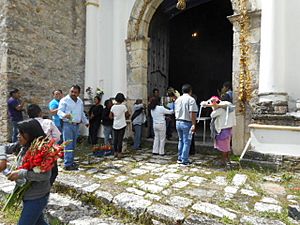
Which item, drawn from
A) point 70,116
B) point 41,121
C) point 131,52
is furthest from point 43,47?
point 41,121

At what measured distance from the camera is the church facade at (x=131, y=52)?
4.56 meters

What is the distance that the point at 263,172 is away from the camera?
13.7 ft

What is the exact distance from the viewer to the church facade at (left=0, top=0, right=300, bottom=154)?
4559 millimetres

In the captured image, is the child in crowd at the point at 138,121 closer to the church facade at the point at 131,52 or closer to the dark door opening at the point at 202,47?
the church facade at the point at 131,52

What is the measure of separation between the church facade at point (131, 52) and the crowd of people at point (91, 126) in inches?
20.5

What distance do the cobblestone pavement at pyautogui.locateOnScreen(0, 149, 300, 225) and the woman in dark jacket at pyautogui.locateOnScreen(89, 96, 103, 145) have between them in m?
2.42

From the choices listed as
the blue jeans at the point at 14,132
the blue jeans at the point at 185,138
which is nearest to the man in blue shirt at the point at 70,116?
the blue jeans at the point at 185,138

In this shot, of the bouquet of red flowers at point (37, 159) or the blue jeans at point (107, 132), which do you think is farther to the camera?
the blue jeans at point (107, 132)

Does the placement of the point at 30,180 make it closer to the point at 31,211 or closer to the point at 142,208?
the point at 31,211

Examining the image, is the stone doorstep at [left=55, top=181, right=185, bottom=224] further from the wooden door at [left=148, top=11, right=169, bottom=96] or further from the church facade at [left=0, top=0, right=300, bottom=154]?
the wooden door at [left=148, top=11, right=169, bottom=96]

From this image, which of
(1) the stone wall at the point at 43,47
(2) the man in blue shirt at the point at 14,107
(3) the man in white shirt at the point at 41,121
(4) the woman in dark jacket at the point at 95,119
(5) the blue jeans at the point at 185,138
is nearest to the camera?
(3) the man in white shirt at the point at 41,121

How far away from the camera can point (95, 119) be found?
6820mm

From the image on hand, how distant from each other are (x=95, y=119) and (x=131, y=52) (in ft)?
7.23

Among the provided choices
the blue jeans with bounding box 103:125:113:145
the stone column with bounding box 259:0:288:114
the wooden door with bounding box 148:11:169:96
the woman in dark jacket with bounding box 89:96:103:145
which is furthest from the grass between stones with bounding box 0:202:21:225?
the wooden door with bounding box 148:11:169:96
